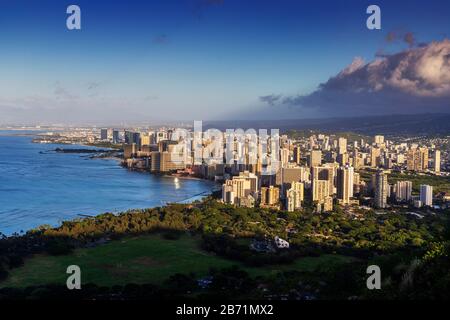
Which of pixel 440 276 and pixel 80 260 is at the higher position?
pixel 440 276

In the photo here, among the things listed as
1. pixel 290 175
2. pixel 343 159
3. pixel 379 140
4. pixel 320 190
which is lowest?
pixel 320 190

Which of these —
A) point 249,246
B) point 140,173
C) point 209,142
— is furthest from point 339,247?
point 209,142

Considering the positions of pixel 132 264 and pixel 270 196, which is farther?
pixel 270 196

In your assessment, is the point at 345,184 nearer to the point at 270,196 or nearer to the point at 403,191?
the point at 403,191

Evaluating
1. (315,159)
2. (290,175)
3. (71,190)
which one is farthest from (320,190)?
(71,190)

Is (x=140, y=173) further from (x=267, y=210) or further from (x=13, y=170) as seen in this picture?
(x=267, y=210)

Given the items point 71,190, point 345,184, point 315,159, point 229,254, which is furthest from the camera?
point 315,159

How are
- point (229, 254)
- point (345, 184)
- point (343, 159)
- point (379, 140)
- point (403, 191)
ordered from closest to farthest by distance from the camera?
1. point (229, 254)
2. point (403, 191)
3. point (345, 184)
4. point (343, 159)
5. point (379, 140)
